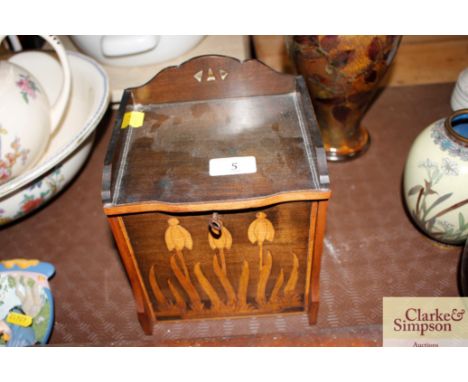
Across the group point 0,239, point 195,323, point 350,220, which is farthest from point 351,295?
point 0,239

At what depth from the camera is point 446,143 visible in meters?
0.67

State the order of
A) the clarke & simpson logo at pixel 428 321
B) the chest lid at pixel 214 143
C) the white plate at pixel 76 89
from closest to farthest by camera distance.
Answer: the chest lid at pixel 214 143, the clarke & simpson logo at pixel 428 321, the white plate at pixel 76 89

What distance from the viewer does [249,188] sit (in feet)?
1.94

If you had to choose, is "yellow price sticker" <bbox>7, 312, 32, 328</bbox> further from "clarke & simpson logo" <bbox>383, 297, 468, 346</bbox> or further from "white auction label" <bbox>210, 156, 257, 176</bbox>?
"clarke & simpson logo" <bbox>383, 297, 468, 346</bbox>

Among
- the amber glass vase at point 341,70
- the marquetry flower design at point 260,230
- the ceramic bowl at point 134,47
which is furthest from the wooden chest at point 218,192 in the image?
the ceramic bowl at point 134,47

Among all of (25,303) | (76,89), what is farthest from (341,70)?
(25,303)

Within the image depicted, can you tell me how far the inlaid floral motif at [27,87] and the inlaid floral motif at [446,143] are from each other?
683 millimetres

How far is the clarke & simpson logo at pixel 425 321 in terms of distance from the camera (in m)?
0.67

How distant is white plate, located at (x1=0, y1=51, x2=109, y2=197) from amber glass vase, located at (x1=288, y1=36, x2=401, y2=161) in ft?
1.26

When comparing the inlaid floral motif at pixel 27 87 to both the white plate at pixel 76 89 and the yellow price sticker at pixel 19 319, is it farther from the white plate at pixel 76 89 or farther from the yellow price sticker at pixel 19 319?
the yellow price sticker at pixel 19 319

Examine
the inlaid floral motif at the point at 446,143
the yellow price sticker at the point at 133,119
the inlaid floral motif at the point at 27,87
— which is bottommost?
the inlaid floral motif at the point at 446,143

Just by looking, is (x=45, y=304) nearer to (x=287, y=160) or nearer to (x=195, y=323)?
(x=195, y=323)

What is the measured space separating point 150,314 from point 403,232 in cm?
49

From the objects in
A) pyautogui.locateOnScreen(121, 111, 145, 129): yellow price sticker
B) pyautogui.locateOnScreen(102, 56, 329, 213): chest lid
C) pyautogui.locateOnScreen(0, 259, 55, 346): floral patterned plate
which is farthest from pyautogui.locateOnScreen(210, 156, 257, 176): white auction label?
pyautogui.locateOnScreen(0, 259, 55, 346): floral patterned plate
